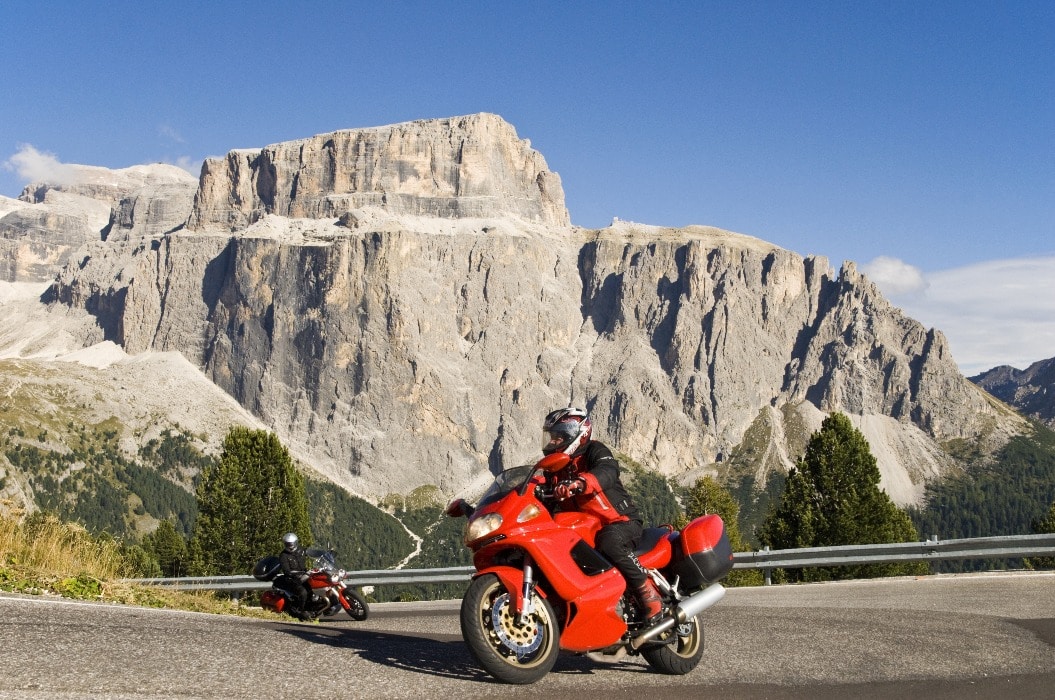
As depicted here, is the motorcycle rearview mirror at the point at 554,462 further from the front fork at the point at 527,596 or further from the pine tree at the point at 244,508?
the pine tree at the point at 244,508

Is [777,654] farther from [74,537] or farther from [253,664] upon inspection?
[74,537]

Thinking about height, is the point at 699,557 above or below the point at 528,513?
below

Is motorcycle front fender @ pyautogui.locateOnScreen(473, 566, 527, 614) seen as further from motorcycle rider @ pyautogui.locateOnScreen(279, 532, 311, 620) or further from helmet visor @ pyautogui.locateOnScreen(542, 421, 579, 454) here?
motorcycle rider @ pyautogui.locateOnScreen(279, 532, 311, 620)

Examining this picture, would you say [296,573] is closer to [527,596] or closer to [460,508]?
[460,508]

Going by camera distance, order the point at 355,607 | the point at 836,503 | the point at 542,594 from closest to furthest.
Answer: the point at 542,594
the point at 355,607
the point at 836,503

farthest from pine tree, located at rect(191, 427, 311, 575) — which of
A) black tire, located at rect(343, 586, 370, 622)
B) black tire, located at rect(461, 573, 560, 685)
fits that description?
black tire, located at rect(461, 573, 560, 685)

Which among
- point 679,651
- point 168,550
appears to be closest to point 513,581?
point 679,651

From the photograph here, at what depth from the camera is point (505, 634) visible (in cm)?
782

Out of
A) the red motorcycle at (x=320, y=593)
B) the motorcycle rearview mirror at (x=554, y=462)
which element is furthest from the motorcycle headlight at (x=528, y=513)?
the red motorcycle at (x=320, y=593)

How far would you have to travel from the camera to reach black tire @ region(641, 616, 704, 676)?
8.83m

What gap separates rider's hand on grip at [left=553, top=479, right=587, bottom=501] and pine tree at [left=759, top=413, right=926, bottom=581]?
33.6m

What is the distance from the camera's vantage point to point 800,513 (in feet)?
135

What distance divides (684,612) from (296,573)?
471 inches

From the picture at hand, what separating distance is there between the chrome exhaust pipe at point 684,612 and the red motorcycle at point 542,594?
0.5 inches
